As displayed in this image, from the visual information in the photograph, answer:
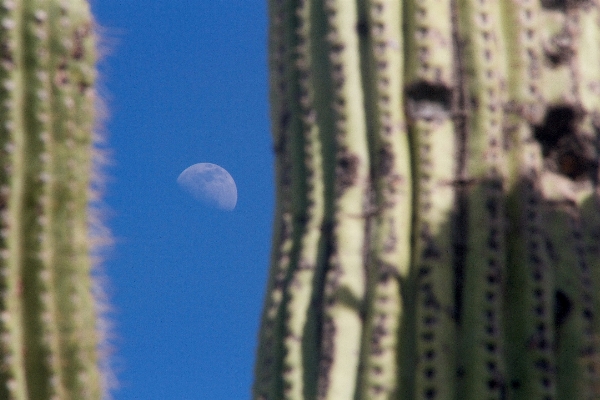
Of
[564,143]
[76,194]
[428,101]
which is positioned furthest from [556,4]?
[76,194]

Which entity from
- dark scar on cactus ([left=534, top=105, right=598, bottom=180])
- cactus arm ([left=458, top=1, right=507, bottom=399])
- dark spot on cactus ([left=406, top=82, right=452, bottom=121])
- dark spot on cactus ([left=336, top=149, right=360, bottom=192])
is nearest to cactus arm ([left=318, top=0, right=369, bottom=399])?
dark spot on cactus ([left=336, top=149, right=360, bottom=192])

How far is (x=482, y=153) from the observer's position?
109 inches

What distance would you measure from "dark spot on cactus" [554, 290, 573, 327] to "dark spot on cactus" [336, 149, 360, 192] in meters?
0.67

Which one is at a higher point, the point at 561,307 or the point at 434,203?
the point at 434,203

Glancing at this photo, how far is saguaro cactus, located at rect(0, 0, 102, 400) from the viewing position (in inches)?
73.7

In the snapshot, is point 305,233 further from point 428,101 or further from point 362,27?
point 362,27

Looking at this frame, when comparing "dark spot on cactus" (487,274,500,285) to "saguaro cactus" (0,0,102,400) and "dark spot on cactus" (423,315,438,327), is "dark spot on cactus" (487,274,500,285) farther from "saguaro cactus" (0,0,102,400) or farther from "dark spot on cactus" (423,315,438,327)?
"saguaro cactus" (0,0,102,400)

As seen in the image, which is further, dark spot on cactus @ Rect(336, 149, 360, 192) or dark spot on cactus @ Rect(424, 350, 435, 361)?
dark spot on cactus @ Rect(336, 149, 360, 192)

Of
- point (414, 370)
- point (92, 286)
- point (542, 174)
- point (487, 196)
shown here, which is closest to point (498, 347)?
point (414, 370)

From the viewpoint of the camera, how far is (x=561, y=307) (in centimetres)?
268

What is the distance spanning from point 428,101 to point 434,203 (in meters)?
0.33

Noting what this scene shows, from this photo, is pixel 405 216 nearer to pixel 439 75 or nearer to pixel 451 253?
pixel 451 253

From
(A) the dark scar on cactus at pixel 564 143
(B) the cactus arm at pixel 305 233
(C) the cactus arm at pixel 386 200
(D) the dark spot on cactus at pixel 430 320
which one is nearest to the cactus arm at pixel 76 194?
(B) the cactus arm at pixel 305 233

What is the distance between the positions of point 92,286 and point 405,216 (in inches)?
41.3
